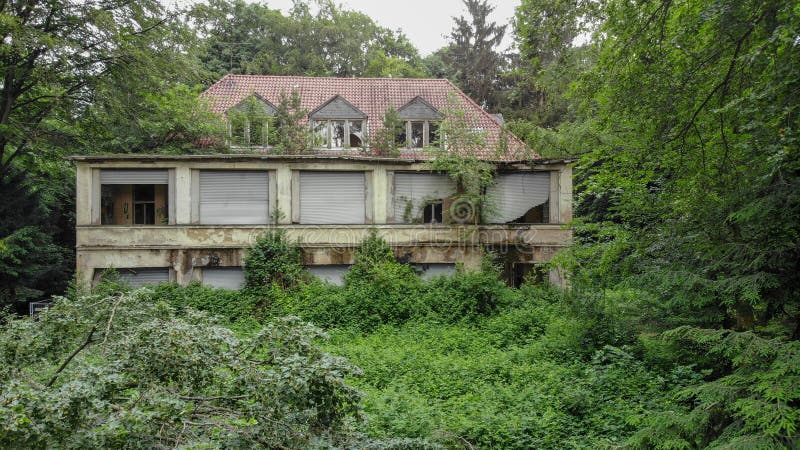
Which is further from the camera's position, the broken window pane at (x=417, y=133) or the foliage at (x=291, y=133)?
the broken window pane at (x=417, y=133)

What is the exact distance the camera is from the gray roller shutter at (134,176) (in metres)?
15.0

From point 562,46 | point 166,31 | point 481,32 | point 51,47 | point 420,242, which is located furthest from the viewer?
point 481,32

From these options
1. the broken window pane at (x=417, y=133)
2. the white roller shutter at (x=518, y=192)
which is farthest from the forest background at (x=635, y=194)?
the broken window pane at (x=417, y=133)

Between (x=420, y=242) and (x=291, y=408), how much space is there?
39.6 feet

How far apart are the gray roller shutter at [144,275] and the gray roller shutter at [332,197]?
175 inches

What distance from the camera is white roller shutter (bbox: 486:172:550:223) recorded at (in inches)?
648

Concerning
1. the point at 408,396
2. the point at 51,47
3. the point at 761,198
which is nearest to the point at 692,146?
the point at 761,198

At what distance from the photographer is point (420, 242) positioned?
15.9 metres

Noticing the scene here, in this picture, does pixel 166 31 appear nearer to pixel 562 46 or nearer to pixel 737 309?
pixel 562 46

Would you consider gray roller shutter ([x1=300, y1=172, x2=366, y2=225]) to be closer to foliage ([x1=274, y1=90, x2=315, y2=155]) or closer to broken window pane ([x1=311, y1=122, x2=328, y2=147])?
foliage ([x1=274, y1=90, x2=315, y2=155])

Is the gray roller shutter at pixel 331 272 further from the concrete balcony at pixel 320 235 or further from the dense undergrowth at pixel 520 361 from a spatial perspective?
the concrete balcony at pixel 320 235

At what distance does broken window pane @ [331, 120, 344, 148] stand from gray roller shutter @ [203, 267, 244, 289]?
8.52m

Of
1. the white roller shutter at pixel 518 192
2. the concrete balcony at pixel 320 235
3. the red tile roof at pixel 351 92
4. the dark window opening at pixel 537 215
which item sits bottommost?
the concrete balcony at pixel 320 235

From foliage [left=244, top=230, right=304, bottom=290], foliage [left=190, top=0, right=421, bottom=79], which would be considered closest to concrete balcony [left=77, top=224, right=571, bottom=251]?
foliage [left=244, top=230, right=304, bottom=290]
